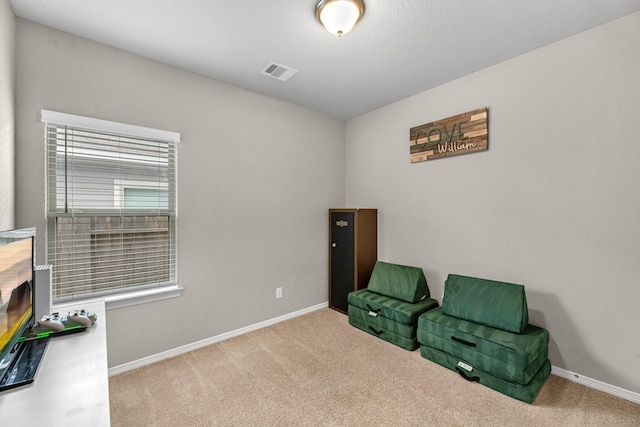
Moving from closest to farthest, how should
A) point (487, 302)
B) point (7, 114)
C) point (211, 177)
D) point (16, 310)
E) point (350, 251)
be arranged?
point (16, 310) → point (7, 114) → point (487, 302) → point (211, 177) → point (350, 251)

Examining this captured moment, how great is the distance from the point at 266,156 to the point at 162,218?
48.2 inches

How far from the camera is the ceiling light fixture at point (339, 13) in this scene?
1699 millimetres

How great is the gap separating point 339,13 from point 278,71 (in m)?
0.99

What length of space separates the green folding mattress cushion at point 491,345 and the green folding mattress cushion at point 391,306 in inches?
7.5

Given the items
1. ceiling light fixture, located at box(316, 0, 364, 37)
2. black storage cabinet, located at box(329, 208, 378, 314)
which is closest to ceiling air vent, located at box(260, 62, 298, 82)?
ceiling light fixture, located at box(316, 0, 364, 37)

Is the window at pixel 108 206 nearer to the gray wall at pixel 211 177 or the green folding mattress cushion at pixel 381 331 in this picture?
the gray wall at pixel 211 177

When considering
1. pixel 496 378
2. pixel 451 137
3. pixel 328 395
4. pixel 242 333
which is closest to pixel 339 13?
pixel 451 137

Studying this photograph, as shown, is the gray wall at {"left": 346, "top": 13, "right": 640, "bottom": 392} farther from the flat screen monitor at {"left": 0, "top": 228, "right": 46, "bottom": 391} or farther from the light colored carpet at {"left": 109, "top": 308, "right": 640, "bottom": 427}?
the flat screen monitor at {"left": 0, "top": 228, "right": 46, "bottom": 391}

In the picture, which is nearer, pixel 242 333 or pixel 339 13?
pixel 339 13

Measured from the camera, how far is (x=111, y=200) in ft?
7.30

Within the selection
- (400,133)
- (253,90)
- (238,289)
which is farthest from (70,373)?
(400,133)


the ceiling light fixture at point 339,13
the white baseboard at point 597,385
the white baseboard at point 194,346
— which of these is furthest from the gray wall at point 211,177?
the white baseboard at point 597,385

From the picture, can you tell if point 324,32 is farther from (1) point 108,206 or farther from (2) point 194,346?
(2) point 194,346

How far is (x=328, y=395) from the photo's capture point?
1981mm
